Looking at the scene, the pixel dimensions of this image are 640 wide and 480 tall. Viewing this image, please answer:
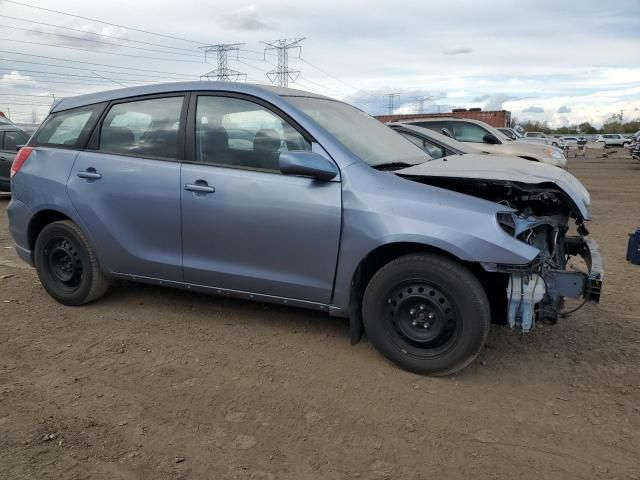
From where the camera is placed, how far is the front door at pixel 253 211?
11.6 feet

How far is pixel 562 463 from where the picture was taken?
2605 mm

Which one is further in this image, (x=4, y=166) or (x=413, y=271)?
(x=4, y=166)

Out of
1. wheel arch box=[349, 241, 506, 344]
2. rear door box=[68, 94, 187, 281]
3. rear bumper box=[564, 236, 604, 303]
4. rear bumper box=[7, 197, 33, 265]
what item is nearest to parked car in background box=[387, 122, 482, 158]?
rear door box=[68, 94, 187, 281]

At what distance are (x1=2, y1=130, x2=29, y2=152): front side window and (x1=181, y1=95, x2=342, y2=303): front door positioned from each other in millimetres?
9433

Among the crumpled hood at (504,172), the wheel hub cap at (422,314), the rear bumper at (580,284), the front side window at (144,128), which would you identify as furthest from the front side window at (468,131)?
the wheel hub cap at (422,314)

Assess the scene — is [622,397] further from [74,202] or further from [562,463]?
[74,202]

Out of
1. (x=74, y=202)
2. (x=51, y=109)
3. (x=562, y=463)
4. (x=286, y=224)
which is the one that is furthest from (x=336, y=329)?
(x=51, y=109)

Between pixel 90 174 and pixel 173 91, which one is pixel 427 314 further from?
pixel 90 174

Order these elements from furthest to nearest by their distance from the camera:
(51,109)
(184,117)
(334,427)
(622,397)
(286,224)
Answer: (51,109) → (184,117) → (286,224) → (622,397) → (334,427)

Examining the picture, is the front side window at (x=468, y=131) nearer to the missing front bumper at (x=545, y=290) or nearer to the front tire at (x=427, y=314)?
the missing front bumper at (x=545, y=290)

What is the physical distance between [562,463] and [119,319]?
132 inches

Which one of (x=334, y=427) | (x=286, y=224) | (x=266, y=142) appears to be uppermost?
(x=266, y=142)

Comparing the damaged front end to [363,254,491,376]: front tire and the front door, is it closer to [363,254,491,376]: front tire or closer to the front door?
[363,254,491,376]: front tire

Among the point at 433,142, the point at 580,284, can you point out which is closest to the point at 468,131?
the point at 433,142
